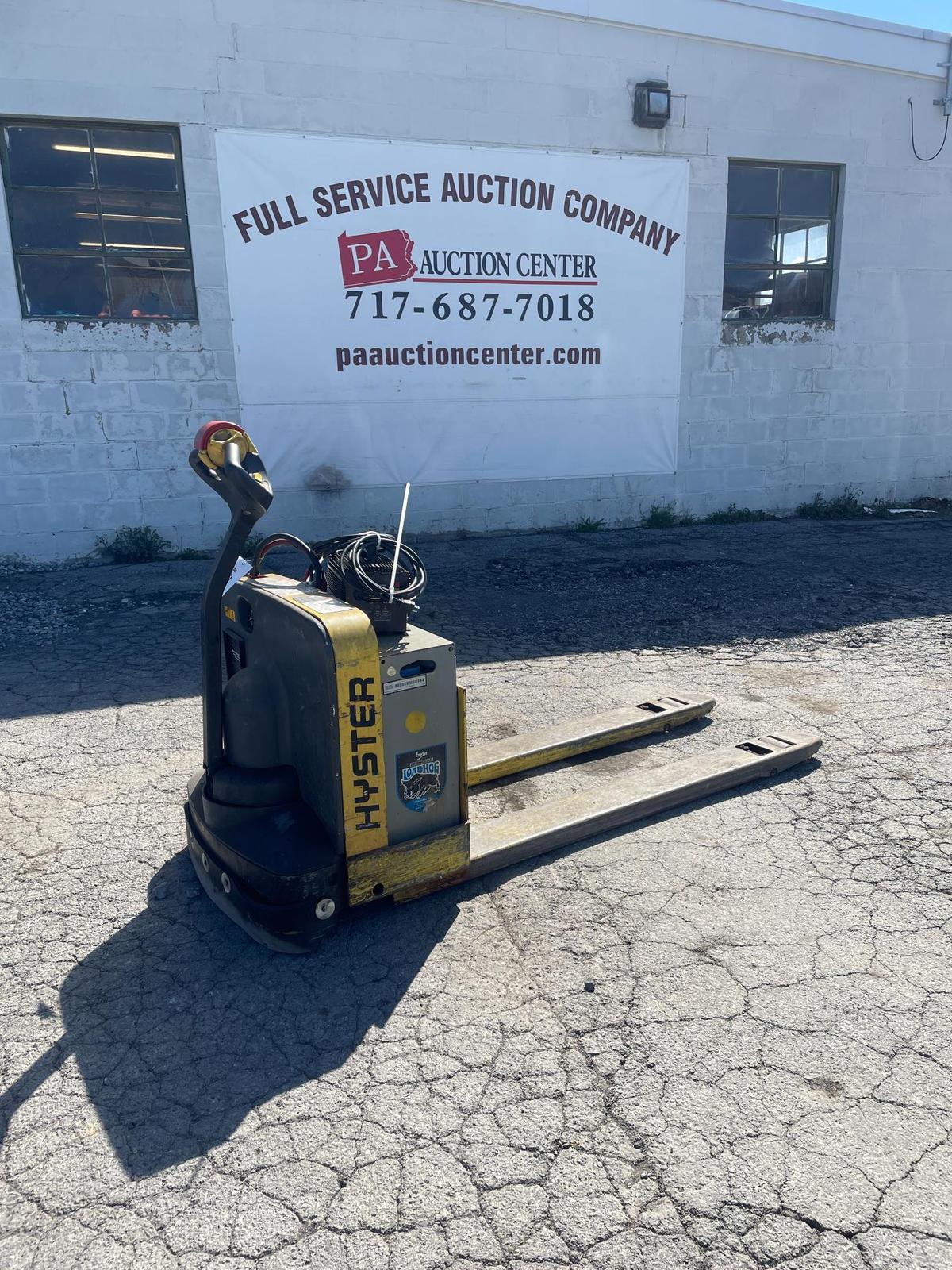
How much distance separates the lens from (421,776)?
10.4 ft

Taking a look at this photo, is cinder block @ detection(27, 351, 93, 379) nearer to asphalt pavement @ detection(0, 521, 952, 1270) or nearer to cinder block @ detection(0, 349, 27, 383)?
cinder block @ detection(0, 349, 27, 383)

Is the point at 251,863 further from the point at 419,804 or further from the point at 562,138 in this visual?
the point at 562,138

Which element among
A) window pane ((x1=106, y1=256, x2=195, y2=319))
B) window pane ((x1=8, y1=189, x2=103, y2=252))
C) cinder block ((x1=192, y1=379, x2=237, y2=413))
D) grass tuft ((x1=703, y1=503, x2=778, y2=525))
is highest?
window pane ((x1=8, y1=189, x2=103, y2=252))

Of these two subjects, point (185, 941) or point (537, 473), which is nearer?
point (185, 941)

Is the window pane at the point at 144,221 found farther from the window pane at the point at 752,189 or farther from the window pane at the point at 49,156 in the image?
the window pane at the point at 752,189

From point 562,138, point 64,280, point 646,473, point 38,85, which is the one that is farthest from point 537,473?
point 38,85

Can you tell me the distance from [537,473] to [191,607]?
455 centimetres

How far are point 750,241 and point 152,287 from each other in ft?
22.8

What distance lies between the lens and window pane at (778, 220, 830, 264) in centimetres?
1086

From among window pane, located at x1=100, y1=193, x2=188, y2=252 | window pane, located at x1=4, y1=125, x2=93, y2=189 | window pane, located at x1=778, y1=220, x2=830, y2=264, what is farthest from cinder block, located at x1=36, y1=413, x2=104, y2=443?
window pane, located at x1=778, y1=220, x2=830, y2=264

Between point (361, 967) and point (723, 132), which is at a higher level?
point (723, 132)

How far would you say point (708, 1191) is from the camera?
6.83 ft

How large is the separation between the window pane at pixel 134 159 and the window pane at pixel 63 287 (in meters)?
0.79

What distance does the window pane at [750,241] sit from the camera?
34.8 feet
